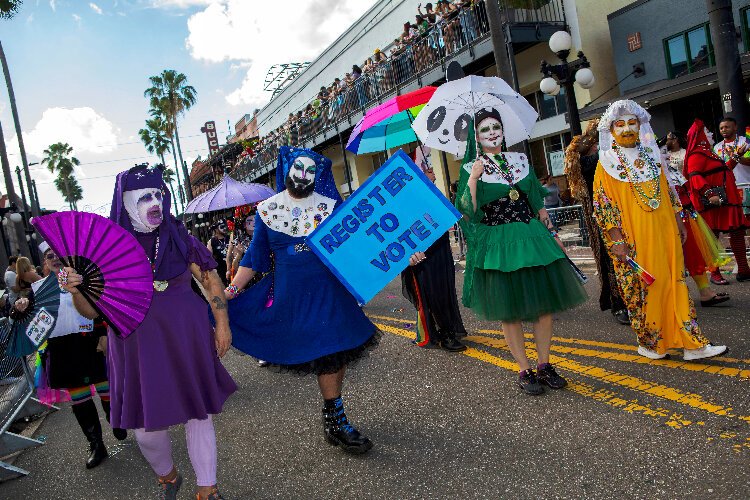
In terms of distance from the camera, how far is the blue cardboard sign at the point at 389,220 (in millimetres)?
3639

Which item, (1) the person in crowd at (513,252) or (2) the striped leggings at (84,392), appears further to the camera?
(2) the striped leggings at (84,392)

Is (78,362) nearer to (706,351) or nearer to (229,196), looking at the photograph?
(706,351)

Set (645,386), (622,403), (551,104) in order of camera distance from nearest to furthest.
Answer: (622,403) < (645,386) < (551,104)

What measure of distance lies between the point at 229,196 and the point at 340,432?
309 inches

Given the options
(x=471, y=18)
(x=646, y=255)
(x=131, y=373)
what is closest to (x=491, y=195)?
(x=646, y=255)

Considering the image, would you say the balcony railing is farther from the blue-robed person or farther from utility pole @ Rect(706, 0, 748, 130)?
the blue-robed person

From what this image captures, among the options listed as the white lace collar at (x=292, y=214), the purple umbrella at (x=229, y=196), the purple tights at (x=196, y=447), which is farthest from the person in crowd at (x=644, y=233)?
the purple umbrella at (x=229, y=196)

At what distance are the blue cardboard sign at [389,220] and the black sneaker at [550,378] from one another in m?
1.23

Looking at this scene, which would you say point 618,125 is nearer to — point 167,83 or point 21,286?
point 21,286

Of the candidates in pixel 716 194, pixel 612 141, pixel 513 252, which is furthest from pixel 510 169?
pixel 716 194

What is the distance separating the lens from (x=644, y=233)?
4.25 metres

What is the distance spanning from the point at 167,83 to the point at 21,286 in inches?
2040

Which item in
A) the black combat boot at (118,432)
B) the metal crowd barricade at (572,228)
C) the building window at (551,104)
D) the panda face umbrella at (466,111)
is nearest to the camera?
the panda face umbrella at (466,111)

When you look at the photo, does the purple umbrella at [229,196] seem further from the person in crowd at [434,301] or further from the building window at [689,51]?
the building window at [689,51]
